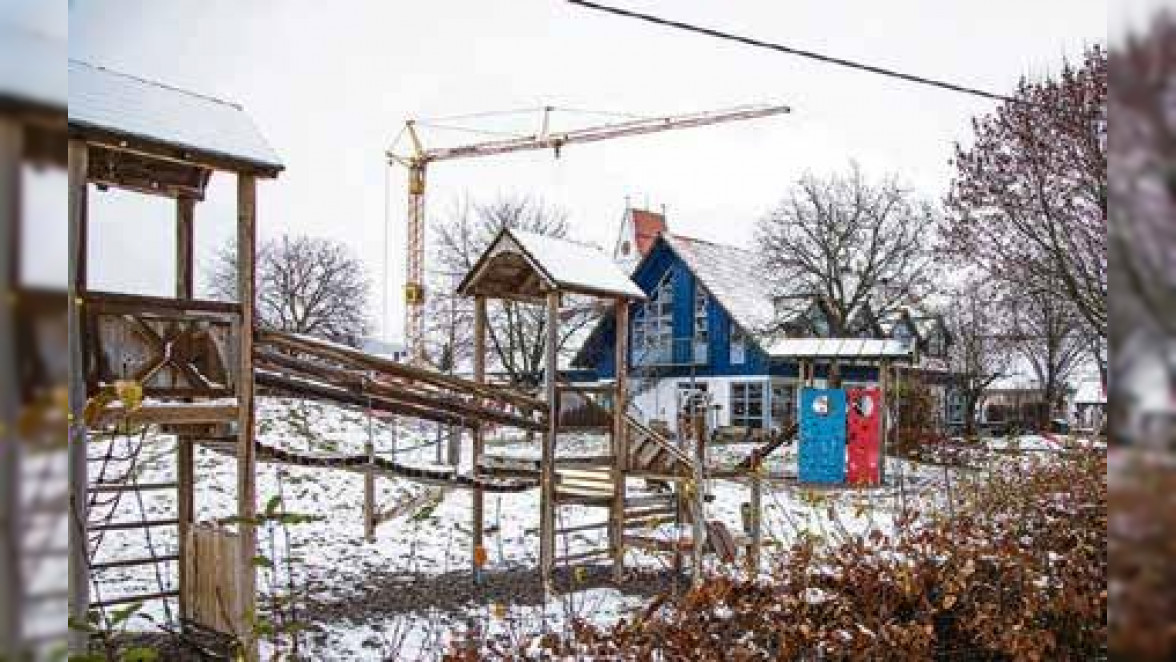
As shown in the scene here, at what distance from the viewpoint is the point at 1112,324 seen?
1.93 ft

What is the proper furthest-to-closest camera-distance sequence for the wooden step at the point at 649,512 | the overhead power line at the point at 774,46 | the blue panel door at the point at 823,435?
the blue panel door at the point at 823,435, the wooden step at the point at 649,512, the overhead power line at the point at 774,46

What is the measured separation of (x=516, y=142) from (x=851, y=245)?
1840 centimetres

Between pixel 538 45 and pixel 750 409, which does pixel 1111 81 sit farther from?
pixel 750 409

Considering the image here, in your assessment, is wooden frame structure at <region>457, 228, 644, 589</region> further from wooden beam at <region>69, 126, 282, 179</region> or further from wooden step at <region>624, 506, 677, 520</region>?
wooden beam at <region>69, 126, 282, 179</region>

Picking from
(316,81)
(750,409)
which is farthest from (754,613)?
(750,409)

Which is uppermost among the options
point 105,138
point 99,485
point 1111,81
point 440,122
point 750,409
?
point 440,122

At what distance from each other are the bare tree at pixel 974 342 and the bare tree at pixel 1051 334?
16.8 inches

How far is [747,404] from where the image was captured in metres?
19.6

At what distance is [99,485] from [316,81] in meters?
1.62

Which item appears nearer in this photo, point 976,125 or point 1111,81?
point 1111,81

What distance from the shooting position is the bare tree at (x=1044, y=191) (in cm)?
753

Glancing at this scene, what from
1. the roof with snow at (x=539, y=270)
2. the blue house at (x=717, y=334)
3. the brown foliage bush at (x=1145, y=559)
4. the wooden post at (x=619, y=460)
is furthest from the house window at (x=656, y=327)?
the brown foliage bush at (x=1145, y=559)

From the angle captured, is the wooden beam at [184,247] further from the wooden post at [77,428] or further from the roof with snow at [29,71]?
the roof with snow at [29,71]

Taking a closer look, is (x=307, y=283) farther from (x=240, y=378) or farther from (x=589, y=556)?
(x=240, y=378)
